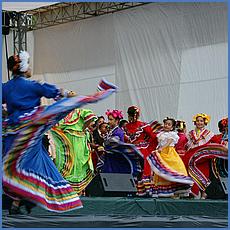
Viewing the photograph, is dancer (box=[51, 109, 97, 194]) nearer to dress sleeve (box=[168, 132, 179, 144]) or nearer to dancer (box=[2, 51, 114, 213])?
dress sleeve (box=[168, 132, 179, 144])

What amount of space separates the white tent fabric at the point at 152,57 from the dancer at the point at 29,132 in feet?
25.7

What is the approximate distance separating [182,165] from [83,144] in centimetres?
126

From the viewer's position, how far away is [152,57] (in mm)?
13875

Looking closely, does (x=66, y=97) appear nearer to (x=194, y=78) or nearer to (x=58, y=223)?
(x=58, y=223)

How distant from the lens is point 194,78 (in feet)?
42.7

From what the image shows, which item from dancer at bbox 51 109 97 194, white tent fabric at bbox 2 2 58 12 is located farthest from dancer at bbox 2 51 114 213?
white tent fabric at bbox 2 2 58 12

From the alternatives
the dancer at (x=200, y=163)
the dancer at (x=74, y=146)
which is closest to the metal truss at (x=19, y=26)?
the dancer at (x=74, y=146)

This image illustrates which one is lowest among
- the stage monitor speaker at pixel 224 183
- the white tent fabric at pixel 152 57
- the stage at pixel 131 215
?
the stage at pixel 131 215

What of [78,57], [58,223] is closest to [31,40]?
[78,57]

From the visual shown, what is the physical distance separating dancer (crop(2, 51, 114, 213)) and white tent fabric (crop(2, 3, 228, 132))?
7.84 meters

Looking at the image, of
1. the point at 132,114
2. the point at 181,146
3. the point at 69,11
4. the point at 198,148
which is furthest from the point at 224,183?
the point at 69,11

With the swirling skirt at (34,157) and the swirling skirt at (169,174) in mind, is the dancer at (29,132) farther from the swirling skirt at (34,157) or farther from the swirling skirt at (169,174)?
the swirling skirt at (169,174)

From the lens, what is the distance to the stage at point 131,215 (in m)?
5.23

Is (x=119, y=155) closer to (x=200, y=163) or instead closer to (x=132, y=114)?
(x=132, y=114)
